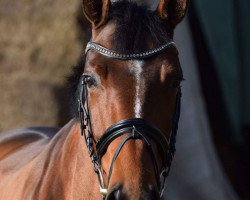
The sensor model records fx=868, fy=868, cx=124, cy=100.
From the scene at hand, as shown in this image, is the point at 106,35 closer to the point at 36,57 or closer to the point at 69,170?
the point at 69,170

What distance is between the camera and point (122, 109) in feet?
10.6

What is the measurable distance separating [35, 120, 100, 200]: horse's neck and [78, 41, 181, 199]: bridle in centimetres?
14

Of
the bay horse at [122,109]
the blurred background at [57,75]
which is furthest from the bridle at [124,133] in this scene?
the blurred background at [57,75]

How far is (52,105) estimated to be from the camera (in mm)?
7074

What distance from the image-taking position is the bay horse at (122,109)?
Answer: 125 inches

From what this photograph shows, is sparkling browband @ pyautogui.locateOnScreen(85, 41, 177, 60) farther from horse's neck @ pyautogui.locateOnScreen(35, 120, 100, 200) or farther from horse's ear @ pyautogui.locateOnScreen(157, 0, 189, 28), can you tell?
horse's neck @ pyautogui.locateOnScreen(35, 120, 100, 200)

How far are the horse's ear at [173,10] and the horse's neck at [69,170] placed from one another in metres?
0.60

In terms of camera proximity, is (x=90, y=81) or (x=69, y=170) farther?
(x=69, y=170)

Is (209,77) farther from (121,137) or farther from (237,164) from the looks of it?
(121,137)

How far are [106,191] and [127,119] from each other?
0.93 ft

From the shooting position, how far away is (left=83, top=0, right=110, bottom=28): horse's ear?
3.50 meters

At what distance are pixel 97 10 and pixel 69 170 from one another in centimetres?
69

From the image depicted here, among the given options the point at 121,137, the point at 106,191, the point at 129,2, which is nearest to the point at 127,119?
the point at 121,137

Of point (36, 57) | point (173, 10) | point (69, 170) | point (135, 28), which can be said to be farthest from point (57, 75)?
point (135, 28)
